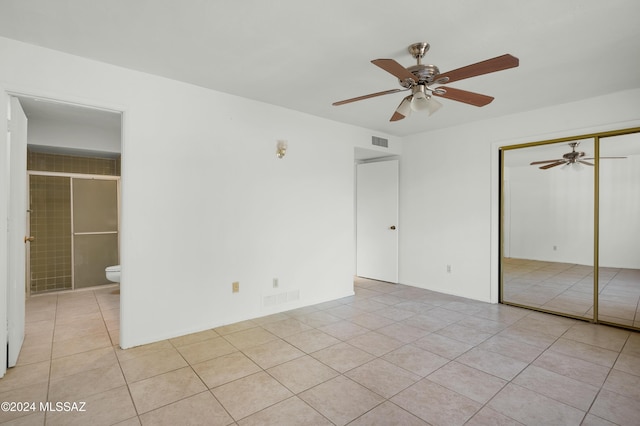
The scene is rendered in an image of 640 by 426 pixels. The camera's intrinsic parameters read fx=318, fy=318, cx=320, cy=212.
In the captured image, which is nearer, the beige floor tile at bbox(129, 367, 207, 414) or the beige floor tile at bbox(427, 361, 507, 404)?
the beige floor tile at bbox(129, 367, 207, 414)

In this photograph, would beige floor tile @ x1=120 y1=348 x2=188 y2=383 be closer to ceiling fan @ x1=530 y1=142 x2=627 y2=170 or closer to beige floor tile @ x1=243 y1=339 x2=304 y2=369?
beige floor tile @ x1=243 y1=339 x2=304 y2=369

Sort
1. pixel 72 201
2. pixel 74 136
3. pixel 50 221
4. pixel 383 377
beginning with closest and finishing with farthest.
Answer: pixel 383 377 < pixel 74 136 < pixel 50 221 < pixel 72 201

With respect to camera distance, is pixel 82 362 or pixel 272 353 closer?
pixel 82 362

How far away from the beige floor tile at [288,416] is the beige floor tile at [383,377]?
19.2 inches

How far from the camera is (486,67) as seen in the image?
6.36 feet

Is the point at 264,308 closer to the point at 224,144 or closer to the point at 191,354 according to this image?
the point at 191,354

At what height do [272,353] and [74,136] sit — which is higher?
[74,136]

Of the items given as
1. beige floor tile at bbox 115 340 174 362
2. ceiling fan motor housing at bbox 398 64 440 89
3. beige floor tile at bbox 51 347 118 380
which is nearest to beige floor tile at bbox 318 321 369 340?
beige floor tile at bbox 115 340 174 362

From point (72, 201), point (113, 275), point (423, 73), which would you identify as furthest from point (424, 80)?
point (72, 201)

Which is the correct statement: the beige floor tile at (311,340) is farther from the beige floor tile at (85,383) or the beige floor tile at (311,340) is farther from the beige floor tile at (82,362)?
the beige floor tile at (82,362)

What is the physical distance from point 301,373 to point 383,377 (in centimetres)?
63

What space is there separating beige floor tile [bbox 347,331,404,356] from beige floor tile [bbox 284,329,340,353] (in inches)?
8.2

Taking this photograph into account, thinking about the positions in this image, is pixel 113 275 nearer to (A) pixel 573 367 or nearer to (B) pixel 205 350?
(B) pixel 205 350

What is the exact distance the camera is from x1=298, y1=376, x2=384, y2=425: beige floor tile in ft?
6.48
